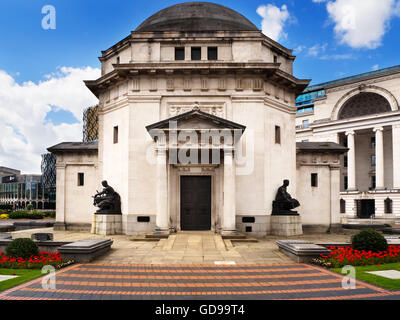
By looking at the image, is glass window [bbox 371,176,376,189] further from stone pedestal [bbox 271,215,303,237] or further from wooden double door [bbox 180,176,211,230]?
wooden double door [bbox 180,176,211,230]

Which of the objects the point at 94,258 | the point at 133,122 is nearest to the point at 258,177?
the point at 133,122

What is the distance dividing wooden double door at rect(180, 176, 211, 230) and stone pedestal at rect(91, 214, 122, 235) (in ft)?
16.1

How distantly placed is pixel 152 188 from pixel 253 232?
26.5ft

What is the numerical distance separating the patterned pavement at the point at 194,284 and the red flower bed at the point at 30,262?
104cm

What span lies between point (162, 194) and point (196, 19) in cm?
1508

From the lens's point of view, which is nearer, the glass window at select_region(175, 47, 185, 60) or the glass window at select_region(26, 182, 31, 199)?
the glass window at select_region(175, 47, 185, 60)

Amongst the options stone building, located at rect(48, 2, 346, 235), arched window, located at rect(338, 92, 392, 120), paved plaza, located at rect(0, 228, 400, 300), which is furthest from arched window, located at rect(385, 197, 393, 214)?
paved plaza, located at rect(0, 228, 400, 300)

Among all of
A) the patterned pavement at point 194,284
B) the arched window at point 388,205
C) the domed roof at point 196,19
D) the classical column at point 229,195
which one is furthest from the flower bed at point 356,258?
the arched window at point 388,205

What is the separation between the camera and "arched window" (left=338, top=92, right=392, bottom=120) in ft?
229

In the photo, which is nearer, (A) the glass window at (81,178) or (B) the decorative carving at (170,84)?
(B) the decorative carving at (170,84)

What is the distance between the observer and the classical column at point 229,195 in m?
22.3

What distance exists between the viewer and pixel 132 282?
11875 mm

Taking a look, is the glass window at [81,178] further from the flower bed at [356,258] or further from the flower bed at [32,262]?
the flower bed at [356,258]

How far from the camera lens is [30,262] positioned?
14.4 meters
